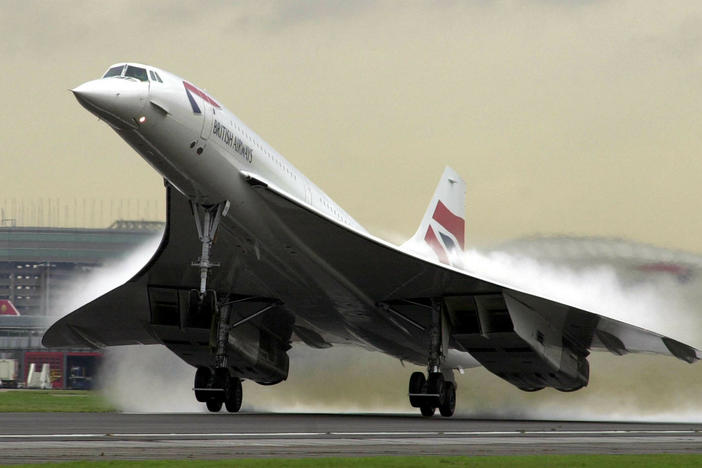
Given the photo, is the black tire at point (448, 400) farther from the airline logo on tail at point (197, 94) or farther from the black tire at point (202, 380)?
the airline logo on tail at point (197, 94)

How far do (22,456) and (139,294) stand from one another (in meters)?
12.1

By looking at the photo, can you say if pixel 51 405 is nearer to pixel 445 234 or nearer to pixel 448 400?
pixel 445 234

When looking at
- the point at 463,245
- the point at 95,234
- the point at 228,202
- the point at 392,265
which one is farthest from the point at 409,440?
the point at 95,234

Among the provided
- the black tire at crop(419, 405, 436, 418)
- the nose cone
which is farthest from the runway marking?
the black tire at crop(419, 405, 436, 418)

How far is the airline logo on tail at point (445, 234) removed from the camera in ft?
76.5

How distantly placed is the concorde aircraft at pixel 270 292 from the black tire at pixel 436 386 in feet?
0.08

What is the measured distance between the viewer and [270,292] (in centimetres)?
1864

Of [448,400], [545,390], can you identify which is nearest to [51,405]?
[448,400]

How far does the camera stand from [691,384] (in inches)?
830

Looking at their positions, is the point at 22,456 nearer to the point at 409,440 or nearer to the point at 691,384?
the point at 409,440

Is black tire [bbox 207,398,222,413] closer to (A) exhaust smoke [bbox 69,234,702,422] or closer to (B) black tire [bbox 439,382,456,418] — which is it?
(A) exhaust smoke [bbox 69,234,702,422]

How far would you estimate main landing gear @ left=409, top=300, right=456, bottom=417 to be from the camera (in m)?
18.0

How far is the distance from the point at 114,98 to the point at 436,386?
761 cm

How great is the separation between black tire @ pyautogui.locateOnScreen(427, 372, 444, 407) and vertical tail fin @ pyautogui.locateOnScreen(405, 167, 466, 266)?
17.0 feet
